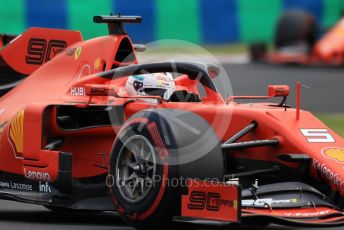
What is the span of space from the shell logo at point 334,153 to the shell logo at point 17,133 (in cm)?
253

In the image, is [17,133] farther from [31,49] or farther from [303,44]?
[303,44]

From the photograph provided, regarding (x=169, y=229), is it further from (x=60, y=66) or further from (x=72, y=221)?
(x=60, y=66)

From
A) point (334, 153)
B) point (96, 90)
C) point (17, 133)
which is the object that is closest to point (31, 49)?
point (17, 133)

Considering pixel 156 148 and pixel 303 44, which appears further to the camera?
pixel 303 44

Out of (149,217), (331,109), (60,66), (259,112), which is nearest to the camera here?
(149,217)

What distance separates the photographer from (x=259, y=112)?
812 centimetres

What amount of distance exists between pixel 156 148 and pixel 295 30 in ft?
59.1

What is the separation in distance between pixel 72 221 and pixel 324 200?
2.23m

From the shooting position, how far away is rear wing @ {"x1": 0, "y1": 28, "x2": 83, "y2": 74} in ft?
33.7

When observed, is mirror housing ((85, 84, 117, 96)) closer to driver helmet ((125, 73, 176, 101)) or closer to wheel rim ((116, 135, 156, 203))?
driver helmet ((125, 73, 176, 101))

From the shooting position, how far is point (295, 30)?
82.6ft

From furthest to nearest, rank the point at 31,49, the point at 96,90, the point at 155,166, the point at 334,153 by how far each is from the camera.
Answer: the point at 31,49
the point at 96,90
the point at 334,153
the point at 155,166

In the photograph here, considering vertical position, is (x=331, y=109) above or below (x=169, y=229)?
below

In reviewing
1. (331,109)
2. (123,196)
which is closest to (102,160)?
(123,196)
